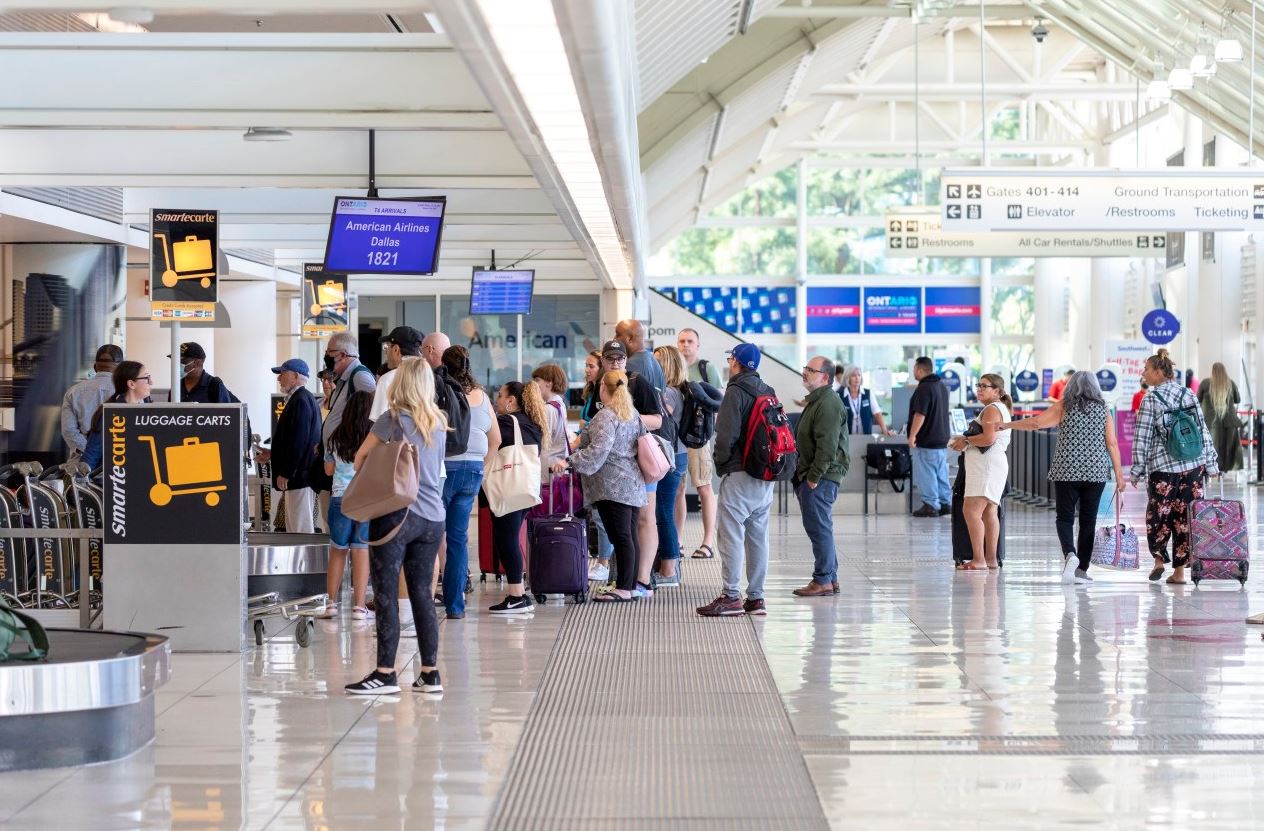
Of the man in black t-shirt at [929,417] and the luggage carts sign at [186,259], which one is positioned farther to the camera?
the man in black t-shirt at [929,417]

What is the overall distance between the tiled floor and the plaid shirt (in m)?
1.36

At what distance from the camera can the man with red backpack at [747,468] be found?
878 centimetres

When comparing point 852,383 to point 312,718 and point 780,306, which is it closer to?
point 312,718

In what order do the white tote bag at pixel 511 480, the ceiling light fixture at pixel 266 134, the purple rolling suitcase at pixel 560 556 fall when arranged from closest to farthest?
the white tote bag at pixel 511 480 → the purple rolling suitcase at pixel 560 556 → the ceiling light fixture at pixel 266 134

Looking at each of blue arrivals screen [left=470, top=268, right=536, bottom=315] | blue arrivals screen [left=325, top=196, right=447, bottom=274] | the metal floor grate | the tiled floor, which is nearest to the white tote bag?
the tiled floor

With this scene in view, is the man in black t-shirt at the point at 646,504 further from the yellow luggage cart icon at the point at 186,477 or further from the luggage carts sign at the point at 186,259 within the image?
the luggage carts sign at the point at 186,259

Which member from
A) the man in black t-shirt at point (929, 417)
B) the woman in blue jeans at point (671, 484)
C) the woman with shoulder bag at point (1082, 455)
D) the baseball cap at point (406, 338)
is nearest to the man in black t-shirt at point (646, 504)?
the woman in blue jeans at point (671, 484)

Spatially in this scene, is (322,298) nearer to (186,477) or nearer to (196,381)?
(196,381)

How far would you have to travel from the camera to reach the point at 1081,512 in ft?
36.4

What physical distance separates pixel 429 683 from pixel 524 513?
2773 millimetres

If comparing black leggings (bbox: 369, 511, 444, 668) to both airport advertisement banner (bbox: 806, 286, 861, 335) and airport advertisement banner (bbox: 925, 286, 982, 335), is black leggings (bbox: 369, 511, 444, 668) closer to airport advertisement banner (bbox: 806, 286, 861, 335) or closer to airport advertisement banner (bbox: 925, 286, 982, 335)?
airport advertisement banner (bbox: 806, 286, 861, 335)

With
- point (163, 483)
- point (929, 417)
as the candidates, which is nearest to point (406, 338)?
point (163, 483)

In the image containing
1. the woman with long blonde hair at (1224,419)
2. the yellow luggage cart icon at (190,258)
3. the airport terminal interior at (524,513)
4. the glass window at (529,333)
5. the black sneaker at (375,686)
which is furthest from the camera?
the glass window at (529,333)

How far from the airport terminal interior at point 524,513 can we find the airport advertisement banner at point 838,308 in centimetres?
1889
